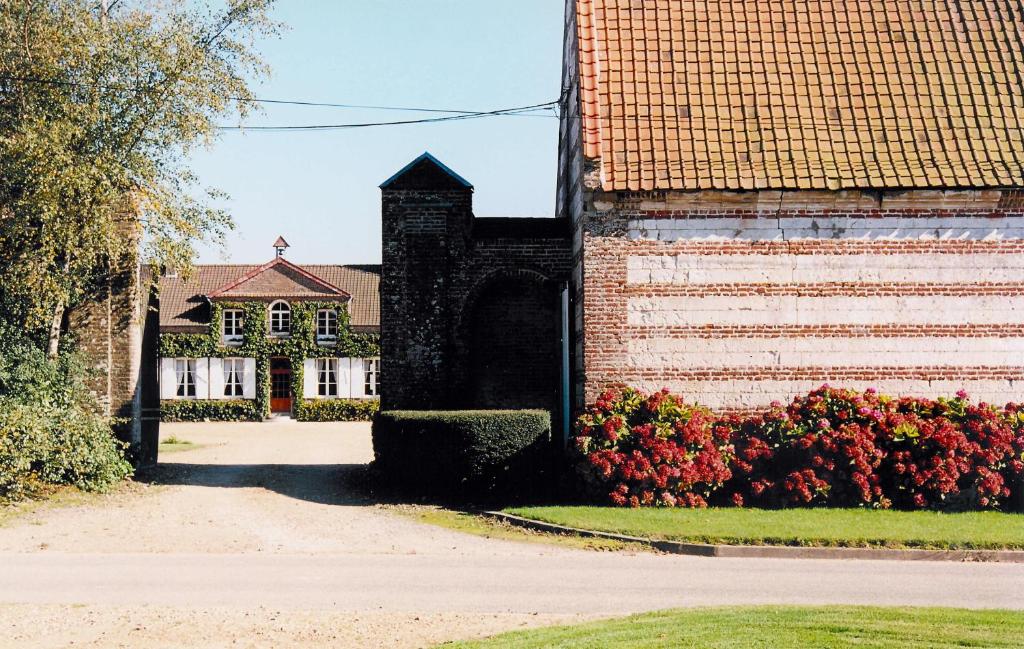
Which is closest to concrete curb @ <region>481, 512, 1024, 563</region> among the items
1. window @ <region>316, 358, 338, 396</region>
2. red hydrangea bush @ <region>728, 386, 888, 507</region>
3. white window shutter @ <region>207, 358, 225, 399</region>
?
red hydrangea bush @ <region>728, 386, 888, 507</region>

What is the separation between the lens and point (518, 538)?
1258 cm

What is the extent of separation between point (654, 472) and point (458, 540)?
319 cm

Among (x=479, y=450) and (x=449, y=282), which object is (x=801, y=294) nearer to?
(x=479, y=450)

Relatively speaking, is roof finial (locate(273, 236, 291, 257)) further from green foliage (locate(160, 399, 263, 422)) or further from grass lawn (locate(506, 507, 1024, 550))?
grass lawn (locate(506, 507, 1024, 550))

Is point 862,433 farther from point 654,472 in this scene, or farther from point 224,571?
point 224,571

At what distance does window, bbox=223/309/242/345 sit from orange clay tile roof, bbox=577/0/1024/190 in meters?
29.4

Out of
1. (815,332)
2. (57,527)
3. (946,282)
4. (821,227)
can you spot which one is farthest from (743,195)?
(57,527)

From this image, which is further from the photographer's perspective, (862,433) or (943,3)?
(943,3)

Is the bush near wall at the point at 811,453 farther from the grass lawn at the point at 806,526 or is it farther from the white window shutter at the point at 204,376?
the white window shutter at the point at 204,376

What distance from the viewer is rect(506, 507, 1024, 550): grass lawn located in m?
11.8

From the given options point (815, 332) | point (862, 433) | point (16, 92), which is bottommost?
point (862, 433)

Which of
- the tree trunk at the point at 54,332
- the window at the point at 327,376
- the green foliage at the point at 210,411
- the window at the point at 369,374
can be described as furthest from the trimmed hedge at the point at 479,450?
the green foliage at the point at 210,411

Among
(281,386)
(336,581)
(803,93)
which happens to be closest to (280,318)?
(281,386)

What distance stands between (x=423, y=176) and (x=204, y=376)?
27.3 metres
